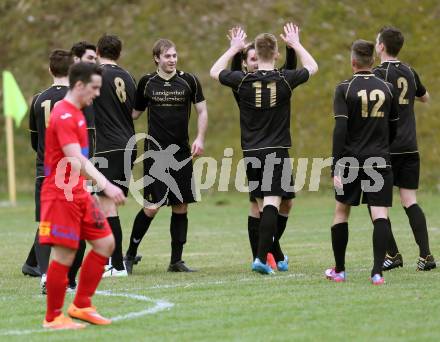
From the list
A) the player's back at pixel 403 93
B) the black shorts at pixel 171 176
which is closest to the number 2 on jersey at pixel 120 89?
the black shorts at pixel 171 176

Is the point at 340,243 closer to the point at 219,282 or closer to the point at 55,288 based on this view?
the point at 219,282

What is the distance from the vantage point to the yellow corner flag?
22.8 metres

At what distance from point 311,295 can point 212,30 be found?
66.3ft

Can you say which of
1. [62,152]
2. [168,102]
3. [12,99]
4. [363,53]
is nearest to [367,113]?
[363,53]

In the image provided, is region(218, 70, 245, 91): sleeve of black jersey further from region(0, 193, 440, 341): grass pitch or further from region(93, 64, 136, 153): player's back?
region(0, 193, 440, 341): grass pitch

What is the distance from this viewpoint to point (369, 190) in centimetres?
952

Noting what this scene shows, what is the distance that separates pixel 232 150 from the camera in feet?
82.4

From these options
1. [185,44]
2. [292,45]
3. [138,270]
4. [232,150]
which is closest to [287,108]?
[292,45]

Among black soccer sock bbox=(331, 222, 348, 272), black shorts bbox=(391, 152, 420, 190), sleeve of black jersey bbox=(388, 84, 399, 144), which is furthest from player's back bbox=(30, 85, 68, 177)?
black shorts bbox=(391, 152, 420, 190)

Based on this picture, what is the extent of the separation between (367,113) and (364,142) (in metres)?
0.27

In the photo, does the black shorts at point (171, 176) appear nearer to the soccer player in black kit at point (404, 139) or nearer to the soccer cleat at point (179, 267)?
the soccer cleat at point (179, 267)

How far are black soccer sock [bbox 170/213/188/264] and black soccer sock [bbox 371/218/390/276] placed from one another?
2663 mm

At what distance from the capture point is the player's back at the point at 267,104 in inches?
410

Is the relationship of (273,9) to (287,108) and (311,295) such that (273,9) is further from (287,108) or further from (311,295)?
(311,295)
